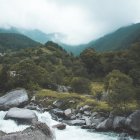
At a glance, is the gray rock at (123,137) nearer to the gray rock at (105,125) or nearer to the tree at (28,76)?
the gray rock at (105,125)

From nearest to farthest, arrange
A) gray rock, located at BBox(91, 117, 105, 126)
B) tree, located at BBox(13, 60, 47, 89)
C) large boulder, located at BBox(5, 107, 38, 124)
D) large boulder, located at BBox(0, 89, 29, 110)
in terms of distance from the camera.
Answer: large boulder, located at BBox(5, 107, 38, 124), gray rock, located at BBox(91, 117, 105, 126), large boulder, located at BBox(0, 89, 29, 110), tree, located at BBox(13, 60, 47, 89)

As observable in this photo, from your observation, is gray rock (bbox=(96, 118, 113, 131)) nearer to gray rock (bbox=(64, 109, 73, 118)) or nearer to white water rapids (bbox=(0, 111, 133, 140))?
white water rapids (bbox=(0, 111, 133, 140))

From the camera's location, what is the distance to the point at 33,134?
3719 cm

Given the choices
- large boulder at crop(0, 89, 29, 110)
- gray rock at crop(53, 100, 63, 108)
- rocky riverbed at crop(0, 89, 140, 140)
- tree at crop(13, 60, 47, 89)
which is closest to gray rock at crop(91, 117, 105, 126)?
rocky riverbed at crop(0, 89, 140, 140)

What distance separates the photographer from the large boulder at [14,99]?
65.3 m

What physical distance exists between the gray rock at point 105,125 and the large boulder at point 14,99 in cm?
1816

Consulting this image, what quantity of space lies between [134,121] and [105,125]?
459cm

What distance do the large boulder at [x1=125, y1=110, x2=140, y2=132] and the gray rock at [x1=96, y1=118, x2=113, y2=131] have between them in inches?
105

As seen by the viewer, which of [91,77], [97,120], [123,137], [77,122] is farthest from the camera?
[91,77]

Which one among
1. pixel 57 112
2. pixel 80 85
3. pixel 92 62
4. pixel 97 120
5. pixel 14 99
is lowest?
pixel 97 120

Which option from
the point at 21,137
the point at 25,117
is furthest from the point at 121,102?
the point at 21,137

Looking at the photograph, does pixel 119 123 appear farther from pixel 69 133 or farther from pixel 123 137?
pixel 69 133

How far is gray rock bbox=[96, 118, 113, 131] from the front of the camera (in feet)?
176

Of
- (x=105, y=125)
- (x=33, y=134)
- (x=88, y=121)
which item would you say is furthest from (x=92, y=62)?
(x=33, y=134)
